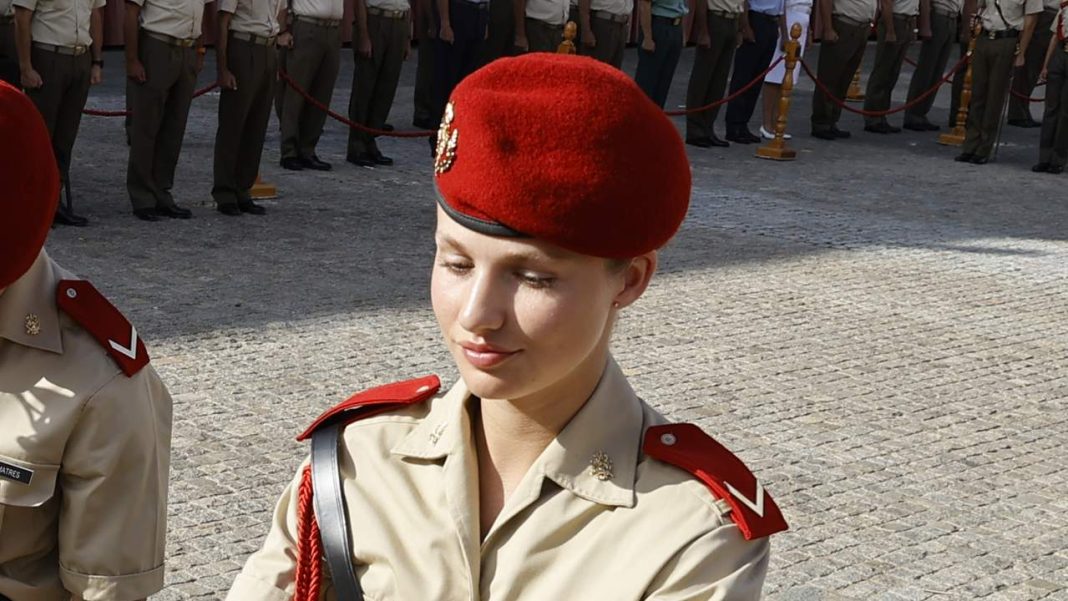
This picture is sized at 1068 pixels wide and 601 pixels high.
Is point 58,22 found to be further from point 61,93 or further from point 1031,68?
point 1031,68

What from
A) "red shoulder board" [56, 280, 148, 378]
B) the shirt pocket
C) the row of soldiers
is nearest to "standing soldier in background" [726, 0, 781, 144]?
the row of soldiers

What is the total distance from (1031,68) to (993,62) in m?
2.57

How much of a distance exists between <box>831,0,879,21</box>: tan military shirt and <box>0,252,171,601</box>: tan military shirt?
43.9ft

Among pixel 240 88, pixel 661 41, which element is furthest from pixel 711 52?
pixel 240 88

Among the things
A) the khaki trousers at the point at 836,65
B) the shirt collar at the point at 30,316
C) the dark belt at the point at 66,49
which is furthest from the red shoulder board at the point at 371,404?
the khaki trousers at the point at 836,65

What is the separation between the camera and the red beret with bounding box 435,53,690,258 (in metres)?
1.66

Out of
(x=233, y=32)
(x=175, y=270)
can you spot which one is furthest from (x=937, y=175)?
(x=175, y=270)

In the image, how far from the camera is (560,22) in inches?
520

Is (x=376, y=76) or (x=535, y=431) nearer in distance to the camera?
(x=535, y=431)

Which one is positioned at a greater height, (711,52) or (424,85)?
(711,52)

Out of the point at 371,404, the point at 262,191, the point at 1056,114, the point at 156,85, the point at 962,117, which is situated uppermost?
the point at 371,404

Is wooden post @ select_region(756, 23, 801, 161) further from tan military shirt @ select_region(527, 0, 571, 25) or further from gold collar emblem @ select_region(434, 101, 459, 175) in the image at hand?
gold collar emblem @ select_region(434, 101, 459, 175)

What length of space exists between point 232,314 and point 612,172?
5.53 meters

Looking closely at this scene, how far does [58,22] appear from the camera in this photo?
8.56 metres
